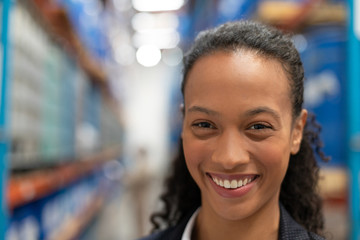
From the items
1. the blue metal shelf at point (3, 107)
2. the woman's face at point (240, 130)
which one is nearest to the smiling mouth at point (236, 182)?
the woman's face at point (240, 130)

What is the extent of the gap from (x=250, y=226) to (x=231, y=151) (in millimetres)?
250

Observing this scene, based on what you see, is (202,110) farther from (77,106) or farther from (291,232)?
(77,106)

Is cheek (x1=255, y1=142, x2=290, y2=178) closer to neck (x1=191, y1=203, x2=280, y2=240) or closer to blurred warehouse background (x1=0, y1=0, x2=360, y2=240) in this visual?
neck (x1=191, y1=203, x2=280, y2=240)

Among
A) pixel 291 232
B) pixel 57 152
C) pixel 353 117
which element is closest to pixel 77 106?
pixel 57 152

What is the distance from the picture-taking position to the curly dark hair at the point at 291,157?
114 centimetres

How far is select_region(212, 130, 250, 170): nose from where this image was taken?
1.04 metres

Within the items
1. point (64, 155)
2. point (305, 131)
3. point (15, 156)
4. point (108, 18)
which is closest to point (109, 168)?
point (108, 18)

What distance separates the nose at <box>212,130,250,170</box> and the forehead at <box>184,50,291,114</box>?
0.09 meters

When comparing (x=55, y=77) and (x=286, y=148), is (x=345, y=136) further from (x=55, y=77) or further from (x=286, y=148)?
(x=55, y=77)

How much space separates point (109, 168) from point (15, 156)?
5589 mm

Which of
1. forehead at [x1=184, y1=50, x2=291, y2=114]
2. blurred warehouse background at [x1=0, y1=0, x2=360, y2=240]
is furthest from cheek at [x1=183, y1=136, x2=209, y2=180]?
blurred warehouse background at [x1=0, y1=0, x2=360, y2=240]

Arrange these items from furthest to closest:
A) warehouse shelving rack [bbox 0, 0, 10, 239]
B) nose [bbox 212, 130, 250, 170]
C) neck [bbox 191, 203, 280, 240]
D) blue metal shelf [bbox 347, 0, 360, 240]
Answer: blue metal shelf [bbox 347, 0, 360, 240] → warehouse shelving rack [bbox 0, 0, 10, 239] → neck [bbox 191, 203, 280, 240] → nose [bbox 212, 130, 250, 170]

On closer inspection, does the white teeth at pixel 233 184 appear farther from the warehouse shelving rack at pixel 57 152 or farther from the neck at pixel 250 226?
the warehouse shelving rack at pixel 57 152

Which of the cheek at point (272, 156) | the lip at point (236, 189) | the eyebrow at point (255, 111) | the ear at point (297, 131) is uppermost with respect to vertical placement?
the eyebrow at point (255, 111)
